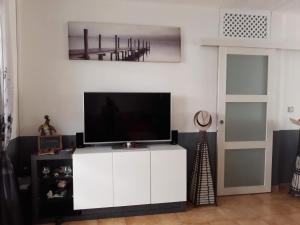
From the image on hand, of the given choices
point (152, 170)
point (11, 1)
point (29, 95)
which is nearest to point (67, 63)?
point (29, 95)

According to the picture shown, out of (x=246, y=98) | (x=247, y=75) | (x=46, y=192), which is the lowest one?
(x=46, y=192)

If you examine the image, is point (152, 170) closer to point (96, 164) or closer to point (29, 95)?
point (96, 164)

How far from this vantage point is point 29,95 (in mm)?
2941

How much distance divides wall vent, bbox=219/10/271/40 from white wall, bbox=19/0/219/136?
13 centimetres

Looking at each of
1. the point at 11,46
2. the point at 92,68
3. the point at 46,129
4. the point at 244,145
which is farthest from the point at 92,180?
the point at 244,145

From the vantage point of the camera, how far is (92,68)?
3.05 metres

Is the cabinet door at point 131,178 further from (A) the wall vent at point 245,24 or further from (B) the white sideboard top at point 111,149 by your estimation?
(A) the wall vent at point 245,24

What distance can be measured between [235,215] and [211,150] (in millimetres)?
860

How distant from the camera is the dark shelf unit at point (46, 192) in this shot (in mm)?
2637

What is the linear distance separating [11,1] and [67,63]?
2.71 ft

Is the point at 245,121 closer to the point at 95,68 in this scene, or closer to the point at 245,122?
the point at 245,122

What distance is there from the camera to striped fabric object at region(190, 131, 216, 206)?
307cm

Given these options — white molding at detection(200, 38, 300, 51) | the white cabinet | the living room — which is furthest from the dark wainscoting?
white molding at detection(200, 38, 300, 51)

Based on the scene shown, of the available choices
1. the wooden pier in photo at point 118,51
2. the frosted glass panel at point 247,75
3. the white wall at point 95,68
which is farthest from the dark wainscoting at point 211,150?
the wooden pier in photo at point 118,51
